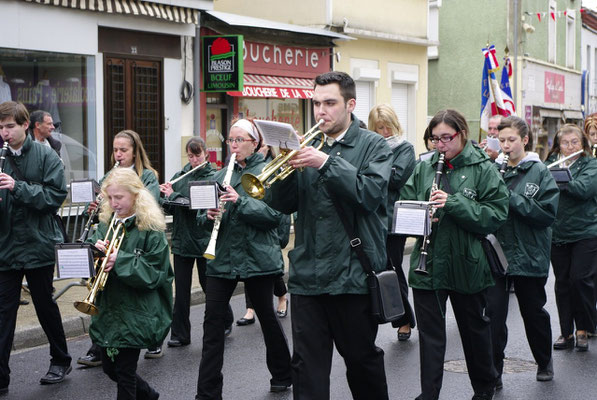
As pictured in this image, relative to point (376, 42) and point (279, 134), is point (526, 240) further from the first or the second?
point (376, 42)

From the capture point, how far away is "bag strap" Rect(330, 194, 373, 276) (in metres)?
4.87

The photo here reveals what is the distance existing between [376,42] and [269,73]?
4.27 metres

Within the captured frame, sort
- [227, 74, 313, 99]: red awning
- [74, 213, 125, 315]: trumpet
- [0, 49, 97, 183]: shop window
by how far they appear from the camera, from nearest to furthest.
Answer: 1. [74, 213, 125, 315]: trumpet
2. [0, 49, 97, 183]: shop window
3. [227, 74, 313, 99]: red awning

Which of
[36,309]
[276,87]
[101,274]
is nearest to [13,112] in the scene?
[36,309]

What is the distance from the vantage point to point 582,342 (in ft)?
26.6

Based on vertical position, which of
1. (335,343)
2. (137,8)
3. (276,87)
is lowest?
(335,343)

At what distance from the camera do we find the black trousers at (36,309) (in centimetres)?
670

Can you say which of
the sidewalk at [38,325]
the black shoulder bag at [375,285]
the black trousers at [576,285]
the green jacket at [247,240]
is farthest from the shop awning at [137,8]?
the black shoulder bag at [375,285]

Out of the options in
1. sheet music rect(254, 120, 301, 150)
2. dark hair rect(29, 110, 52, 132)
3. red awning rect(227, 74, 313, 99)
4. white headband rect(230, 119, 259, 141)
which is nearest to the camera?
sheet music rect(254, 120, 301, 150)

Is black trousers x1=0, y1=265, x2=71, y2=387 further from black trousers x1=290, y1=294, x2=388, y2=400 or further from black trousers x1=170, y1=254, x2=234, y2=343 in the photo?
black trousers x1=290, y1=294, x2=388, y2=400

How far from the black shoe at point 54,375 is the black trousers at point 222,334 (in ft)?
4.62

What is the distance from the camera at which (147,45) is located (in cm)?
1457

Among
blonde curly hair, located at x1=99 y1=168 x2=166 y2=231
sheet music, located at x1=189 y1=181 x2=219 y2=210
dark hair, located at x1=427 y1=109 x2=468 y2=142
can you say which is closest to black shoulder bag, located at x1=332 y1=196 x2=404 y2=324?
blonde curly hair, located at x1=99 y1=168 x2=166 y2=231

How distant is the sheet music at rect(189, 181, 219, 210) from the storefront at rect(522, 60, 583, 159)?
23.0 meters
